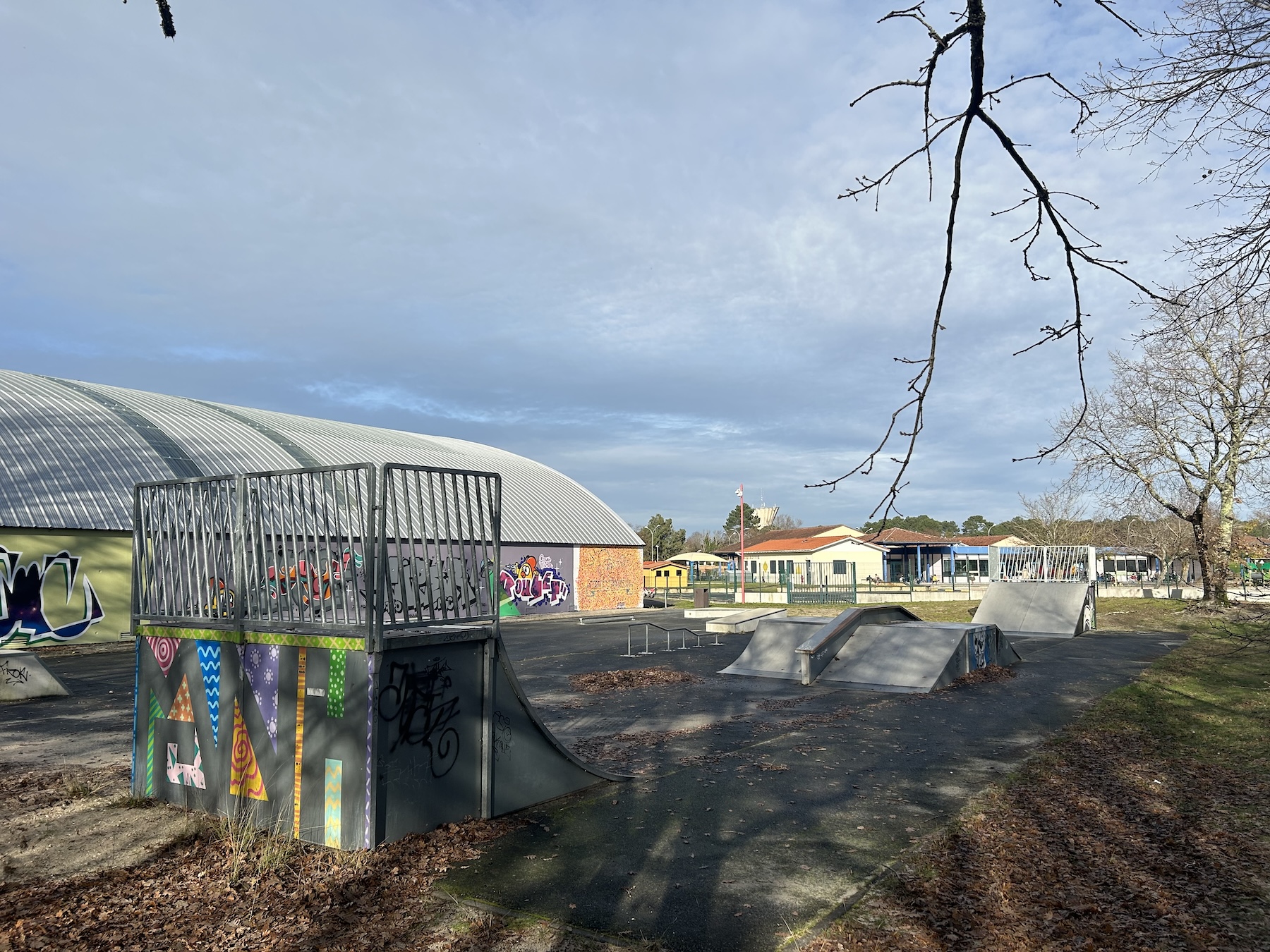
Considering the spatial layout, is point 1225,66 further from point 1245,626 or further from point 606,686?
point 1245,626

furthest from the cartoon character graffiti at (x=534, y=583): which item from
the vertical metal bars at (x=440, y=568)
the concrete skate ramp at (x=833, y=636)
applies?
the vertical metal bars at (x=440, y=568)

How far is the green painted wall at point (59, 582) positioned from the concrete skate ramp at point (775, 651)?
1563 cm

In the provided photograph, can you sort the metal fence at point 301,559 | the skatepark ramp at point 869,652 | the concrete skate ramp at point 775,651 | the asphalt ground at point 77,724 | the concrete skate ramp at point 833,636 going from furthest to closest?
the concrete skate ramp at point 775,651 < the concrete skate ramp at point 833,636 < the skatepark ramp at point 869,652 < the asphalt ground at point 77,724 < the metal fence at point 301,559

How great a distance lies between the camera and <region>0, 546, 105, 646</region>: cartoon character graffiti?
21.7 metres

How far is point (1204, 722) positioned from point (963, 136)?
11.4m

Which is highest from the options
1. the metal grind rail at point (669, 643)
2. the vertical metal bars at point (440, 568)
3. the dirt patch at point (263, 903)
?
the vertical metal bars at point (440, 568)

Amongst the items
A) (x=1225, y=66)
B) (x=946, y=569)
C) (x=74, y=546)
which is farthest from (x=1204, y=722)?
(x=946, y=569)

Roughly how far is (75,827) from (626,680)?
9954 millimetres

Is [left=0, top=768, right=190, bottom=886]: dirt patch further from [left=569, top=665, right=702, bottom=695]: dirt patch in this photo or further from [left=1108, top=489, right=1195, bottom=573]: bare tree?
[left=1108, top=489, right=1195, bottom=573]: bare tree

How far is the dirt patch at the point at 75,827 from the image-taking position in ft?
19.8

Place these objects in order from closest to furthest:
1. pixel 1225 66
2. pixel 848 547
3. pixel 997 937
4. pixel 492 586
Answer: pixel 997 937 < pixel 1225 66 < pixel 492 586 < pixel 848 547

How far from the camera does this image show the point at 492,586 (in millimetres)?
7020

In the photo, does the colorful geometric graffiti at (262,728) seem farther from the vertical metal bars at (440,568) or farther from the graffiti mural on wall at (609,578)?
the graffiti mural on wall at (609,578)

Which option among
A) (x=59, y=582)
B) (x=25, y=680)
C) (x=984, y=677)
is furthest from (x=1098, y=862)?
(x=59, y=582)
